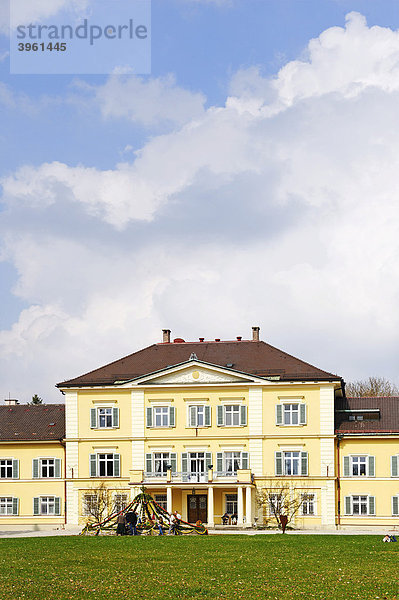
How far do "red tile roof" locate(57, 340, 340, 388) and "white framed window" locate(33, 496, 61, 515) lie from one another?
6532 millimetres

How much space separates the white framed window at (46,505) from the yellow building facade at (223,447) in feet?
0.42

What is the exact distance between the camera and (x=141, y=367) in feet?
175

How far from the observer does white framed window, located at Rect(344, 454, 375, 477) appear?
49.3 meters

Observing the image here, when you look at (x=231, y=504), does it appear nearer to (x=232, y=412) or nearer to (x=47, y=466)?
(x=232, y=412)

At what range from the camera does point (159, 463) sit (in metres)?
51.1

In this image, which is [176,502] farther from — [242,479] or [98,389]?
[98,389]

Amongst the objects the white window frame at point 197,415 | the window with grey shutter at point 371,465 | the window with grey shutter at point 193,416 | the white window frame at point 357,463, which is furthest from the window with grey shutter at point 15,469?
the window with grey shutter at point 371,465

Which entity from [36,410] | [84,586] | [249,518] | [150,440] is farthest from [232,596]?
[36,410]

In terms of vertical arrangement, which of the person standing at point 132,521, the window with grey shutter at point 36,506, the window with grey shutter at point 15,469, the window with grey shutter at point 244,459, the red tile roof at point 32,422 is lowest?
the window with grey shutter at point 36,506

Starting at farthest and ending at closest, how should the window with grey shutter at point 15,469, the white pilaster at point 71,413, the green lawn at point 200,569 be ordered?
the window with grey shutter at point 15,469 → the white pilaster at point 71,413 → the green lawn at point 200,569

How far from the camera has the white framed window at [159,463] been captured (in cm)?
5075

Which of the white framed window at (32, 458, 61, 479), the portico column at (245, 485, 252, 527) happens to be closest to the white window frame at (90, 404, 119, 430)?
the white framed window at (32, 458, 61, 479)

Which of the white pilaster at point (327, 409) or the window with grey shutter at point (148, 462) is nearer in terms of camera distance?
the white pilaster at point (327, 409)

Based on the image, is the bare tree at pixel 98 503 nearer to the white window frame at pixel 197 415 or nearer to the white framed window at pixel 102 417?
the white framed window at pixel 102 417
